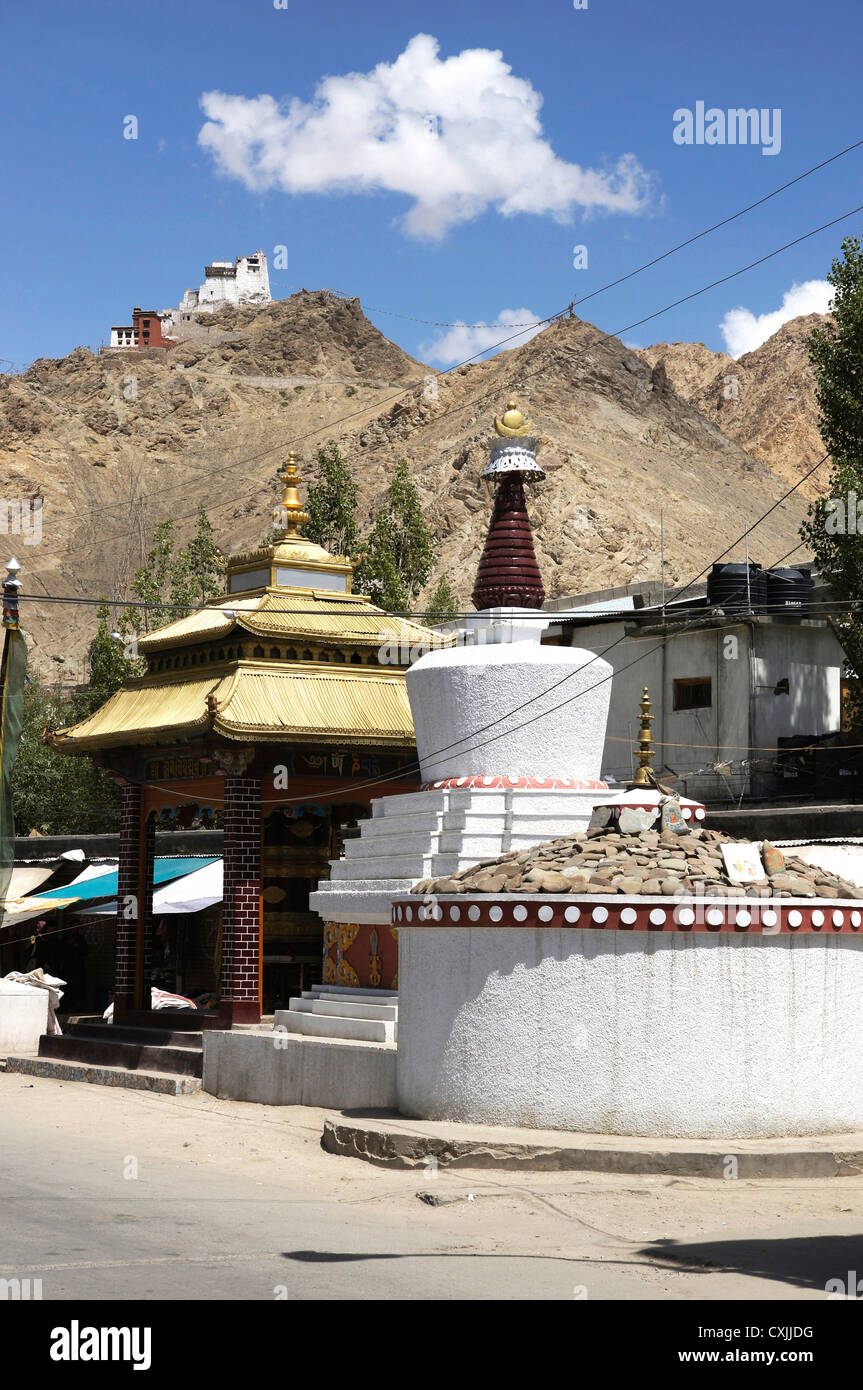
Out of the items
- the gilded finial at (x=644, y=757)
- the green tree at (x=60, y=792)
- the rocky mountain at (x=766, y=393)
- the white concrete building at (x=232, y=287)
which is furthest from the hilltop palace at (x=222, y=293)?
the gilded finial at (x=644, y=757)

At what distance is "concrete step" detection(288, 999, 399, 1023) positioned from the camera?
16641 mm

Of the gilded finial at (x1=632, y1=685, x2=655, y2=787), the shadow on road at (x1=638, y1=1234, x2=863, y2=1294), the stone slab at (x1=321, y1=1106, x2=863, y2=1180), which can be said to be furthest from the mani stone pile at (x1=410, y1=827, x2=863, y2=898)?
the shadow on road at (x1=638, y1=1234, x2=863, y2=1294)

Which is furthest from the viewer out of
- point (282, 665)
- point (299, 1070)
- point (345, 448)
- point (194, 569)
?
point (345, 448)

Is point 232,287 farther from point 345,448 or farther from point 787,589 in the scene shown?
point 787,589

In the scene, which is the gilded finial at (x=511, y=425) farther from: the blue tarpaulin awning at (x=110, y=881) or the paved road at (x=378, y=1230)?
the blue tarpaulin awning at (x=110, y=881)

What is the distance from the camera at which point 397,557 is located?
44.6 m

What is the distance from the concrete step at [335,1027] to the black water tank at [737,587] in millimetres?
17908

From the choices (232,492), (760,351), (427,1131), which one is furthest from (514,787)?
(760,351)

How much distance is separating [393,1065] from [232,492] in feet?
379

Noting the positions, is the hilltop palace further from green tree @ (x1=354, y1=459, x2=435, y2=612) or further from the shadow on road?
the shadow on road

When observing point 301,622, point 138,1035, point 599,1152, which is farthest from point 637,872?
point 138,1035

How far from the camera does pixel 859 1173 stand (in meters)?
12.0

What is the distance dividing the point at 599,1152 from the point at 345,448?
110569 mm

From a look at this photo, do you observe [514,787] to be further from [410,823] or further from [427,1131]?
[427,1131]
